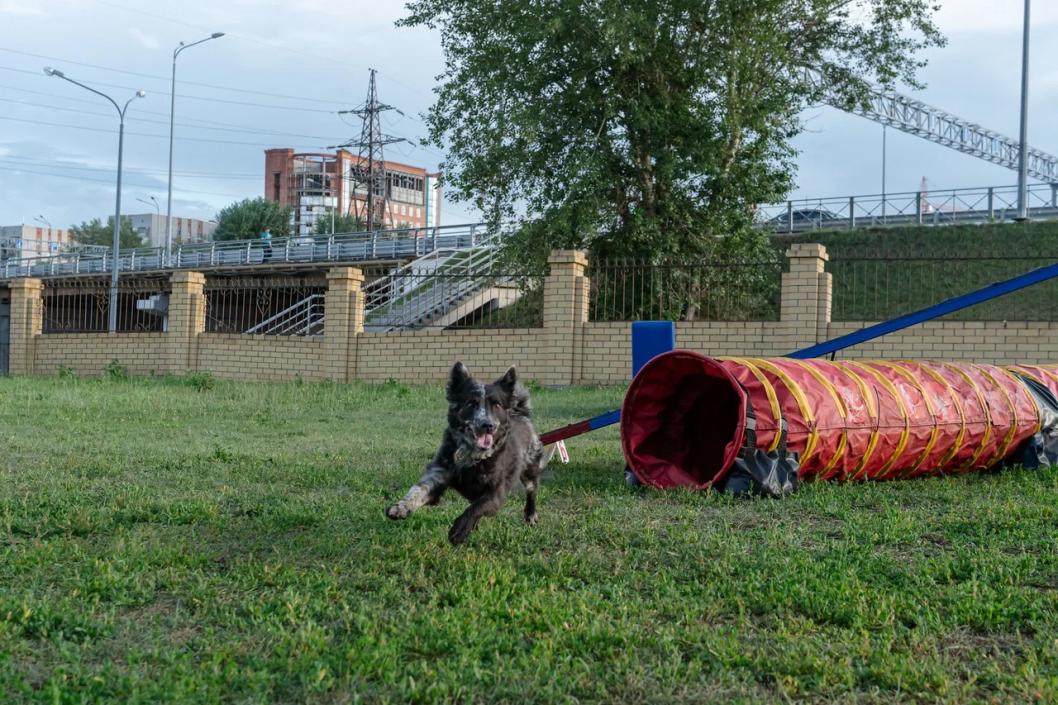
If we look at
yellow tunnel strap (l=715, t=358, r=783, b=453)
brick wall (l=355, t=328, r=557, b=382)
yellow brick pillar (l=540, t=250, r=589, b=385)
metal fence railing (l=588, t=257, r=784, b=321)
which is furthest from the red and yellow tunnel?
brick wall (l=355, t=328, r=557, b=382)

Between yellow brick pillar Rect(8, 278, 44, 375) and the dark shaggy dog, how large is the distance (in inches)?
960

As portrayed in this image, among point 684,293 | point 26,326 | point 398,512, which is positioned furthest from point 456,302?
point 398,512

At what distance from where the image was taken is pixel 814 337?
1777 centimetres

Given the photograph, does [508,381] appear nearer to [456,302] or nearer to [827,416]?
[827,416]

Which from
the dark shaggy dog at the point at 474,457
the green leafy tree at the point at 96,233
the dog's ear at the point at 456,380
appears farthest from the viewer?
the green leafy tree at the point at 96,233

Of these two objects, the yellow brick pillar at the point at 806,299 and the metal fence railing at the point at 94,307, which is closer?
the yellow brick pillar at the point at 806,299

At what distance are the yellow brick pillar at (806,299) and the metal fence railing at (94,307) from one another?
1538 cm

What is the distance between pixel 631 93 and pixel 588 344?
20.5 feet

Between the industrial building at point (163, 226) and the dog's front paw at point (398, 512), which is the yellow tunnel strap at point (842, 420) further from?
the industrial building at point (163, 226)

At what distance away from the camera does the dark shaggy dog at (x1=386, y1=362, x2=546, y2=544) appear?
17.4ft

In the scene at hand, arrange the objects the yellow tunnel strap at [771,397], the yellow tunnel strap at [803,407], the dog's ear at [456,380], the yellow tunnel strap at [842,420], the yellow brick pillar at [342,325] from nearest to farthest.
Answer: the dog's ear at [456,380], the yellow tunnel strap at [771,397], the yellow tunnel strap at [803,407], the yellow tunnel strap at [842,420], the yellow brick pillar at [342,325]

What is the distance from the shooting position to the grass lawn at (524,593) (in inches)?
136

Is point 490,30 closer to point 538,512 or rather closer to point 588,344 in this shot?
point 588,344

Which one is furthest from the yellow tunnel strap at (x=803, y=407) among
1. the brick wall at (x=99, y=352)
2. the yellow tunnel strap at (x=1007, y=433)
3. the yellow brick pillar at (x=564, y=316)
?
the brick wall at (x=99, y=352)
